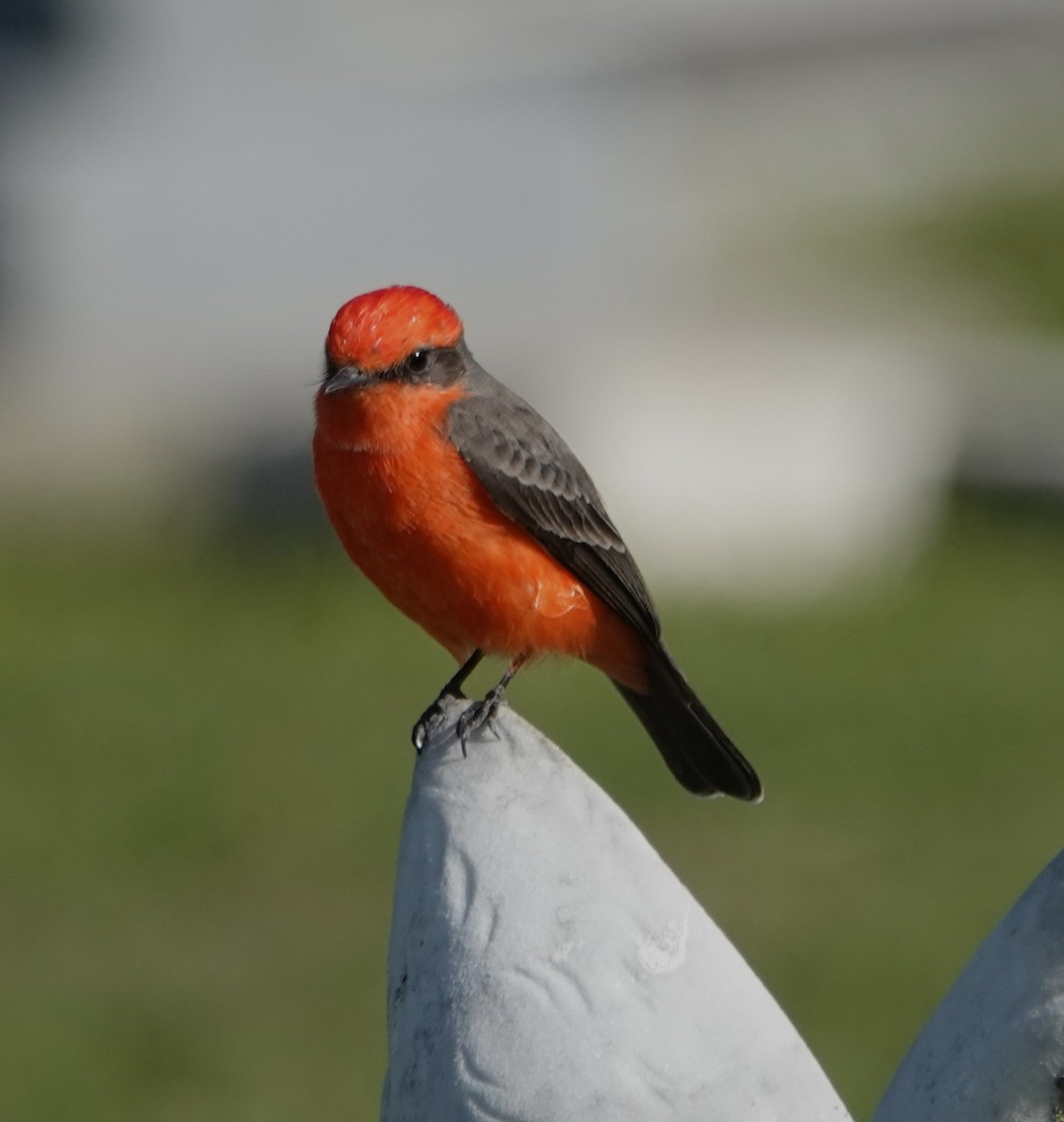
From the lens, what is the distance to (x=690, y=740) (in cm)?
521

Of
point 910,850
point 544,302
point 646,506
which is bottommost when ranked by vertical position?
point 910,850

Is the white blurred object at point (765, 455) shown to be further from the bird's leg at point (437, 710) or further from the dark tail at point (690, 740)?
the bird's leg at point (437, 710)

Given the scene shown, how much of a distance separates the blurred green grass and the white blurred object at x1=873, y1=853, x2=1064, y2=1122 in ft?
14.4

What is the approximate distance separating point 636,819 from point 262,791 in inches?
65.6

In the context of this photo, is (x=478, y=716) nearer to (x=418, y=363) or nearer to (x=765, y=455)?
(x=418, y=363)

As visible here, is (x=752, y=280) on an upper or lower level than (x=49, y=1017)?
upper

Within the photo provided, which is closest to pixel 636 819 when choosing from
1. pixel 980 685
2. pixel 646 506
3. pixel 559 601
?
pixel 980 685

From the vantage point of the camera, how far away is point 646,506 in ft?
40.9

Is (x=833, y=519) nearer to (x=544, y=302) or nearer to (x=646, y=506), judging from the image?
(x=646, y=506)

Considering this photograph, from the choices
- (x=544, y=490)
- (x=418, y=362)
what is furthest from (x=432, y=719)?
(x=418, y=362)

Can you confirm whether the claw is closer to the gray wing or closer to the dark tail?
the gray wing

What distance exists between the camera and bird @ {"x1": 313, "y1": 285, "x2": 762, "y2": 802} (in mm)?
4570

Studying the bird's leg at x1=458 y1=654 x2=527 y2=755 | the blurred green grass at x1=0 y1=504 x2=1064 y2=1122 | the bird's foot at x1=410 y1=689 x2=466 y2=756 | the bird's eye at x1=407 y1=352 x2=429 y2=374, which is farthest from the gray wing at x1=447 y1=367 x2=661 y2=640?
the blurred green grass at x1=0 y1=504 x2=1064 y2=1122

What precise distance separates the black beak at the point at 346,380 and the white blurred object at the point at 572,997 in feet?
5.51
